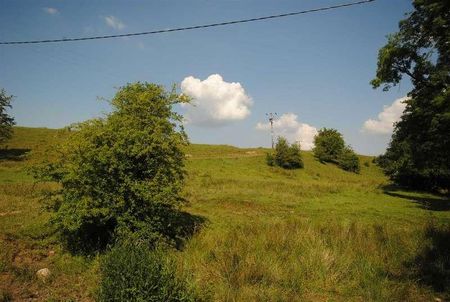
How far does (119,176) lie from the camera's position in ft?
34.7

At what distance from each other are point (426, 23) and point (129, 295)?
70.3ft

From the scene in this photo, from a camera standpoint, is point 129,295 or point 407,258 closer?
point 129,295

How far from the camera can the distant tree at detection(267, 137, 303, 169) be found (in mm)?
52656

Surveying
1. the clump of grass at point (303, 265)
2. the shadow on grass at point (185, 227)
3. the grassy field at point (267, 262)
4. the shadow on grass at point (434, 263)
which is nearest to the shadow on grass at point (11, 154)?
the grassy field at point (267, 262)

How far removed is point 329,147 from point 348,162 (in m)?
4.89

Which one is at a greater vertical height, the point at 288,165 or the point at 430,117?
the point at 430,117

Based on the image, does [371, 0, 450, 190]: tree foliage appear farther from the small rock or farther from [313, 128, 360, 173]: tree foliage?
[313, 128, 360, 173]: tree foliage

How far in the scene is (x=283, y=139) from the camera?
5525 cm

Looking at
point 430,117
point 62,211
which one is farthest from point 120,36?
point 430,117

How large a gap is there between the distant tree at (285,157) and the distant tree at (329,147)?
12.2 metres

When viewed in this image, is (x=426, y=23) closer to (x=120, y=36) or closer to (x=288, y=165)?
(x=120, y=36)

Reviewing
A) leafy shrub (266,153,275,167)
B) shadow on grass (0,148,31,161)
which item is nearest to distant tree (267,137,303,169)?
leafy shrub (266,153,275,167)

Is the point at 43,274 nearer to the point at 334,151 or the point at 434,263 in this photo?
the point at 434,263

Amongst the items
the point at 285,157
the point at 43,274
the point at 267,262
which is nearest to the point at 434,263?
the point at 267,262
